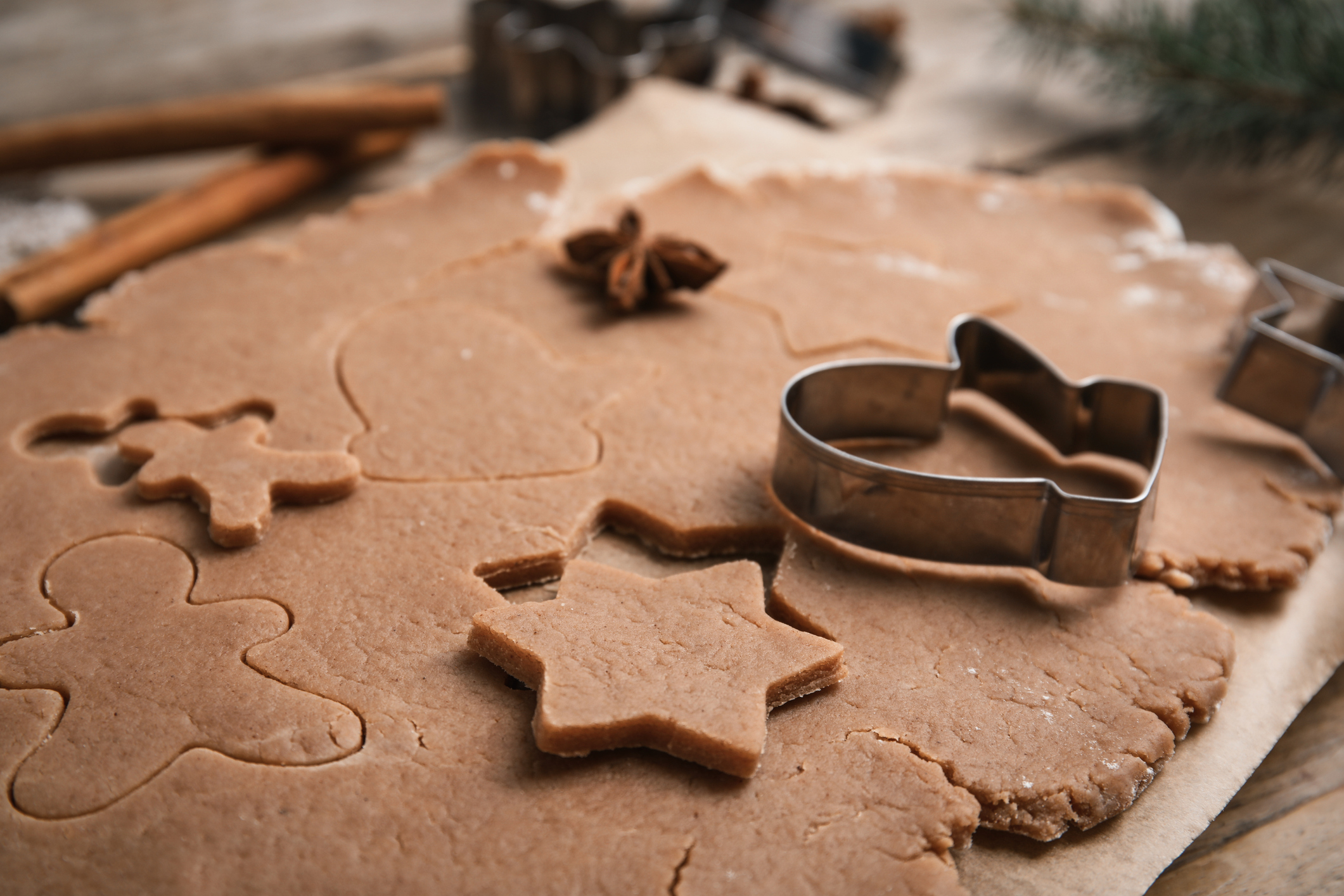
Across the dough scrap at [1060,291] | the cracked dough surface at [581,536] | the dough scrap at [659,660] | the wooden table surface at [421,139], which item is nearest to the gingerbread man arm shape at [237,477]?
the cracked dough surface at [581,536]

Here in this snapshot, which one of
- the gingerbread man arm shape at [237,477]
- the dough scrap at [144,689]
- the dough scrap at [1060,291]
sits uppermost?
the dough scrap at [1060,291]

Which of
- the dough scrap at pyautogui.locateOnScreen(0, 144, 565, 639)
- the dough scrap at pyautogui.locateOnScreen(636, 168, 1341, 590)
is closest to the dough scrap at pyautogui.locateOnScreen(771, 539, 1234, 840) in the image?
the dough scrap at pyautogui.locateOnScreen(636, 168, 1341, 590)

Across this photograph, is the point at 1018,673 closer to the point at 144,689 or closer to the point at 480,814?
the point at 480,814

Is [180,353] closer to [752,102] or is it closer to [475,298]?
[475,298]

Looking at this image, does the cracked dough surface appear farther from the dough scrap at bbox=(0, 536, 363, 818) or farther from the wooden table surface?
the wooden table surface

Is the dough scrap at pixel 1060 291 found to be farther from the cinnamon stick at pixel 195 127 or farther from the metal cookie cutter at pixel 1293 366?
the cinnamon stick at pixel 195 127

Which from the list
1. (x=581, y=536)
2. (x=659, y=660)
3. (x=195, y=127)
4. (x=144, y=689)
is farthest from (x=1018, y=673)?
(x=195, y=127)

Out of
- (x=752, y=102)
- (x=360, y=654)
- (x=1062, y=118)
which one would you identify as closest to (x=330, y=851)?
(x=360, y=654)
